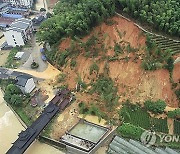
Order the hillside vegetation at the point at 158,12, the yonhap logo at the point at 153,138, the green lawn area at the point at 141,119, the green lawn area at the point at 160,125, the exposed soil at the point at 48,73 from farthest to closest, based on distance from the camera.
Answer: the exposed soil at the point at 48,73, the hillside vegetation at the point at 158,12, the green lawn area at the point at 141,119, the green lawn area at the point at 160,125, the yonhap logo at the point at 153,138

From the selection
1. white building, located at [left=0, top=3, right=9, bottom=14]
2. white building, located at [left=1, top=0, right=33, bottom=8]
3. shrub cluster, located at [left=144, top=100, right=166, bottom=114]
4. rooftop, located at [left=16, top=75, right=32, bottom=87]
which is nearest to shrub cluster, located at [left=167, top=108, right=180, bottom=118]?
shrub cluster, located at [left=144, top=100, right=166, bottom=114]

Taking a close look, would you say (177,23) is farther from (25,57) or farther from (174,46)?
(25,57)

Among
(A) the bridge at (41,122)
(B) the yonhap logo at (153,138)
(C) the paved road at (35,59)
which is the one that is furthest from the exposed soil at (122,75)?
(B) the yonhap logo at (153,138)

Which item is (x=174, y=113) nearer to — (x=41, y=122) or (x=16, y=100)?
(x=41, y=122)

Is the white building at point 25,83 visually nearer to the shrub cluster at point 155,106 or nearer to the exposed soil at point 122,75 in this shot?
the exposed soil at point 122,75

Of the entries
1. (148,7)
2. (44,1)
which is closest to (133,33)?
(148,7)

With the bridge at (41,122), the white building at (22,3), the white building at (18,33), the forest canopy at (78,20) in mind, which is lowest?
the bridge at (41,122)

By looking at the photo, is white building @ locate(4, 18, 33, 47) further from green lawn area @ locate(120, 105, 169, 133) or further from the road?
green lawn area @ locate(120, 105, 169, 133)
